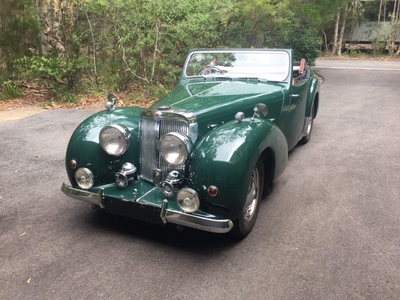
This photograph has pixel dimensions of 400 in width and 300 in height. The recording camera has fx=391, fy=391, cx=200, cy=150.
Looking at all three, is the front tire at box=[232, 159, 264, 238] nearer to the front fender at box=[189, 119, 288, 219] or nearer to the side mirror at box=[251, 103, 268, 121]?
the front fender at box=[189, 119, 288, 219]

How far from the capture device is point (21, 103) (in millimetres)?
10336

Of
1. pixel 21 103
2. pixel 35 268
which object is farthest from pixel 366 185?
pixel 21 103

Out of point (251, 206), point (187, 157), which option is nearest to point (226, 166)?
point (187, 157)

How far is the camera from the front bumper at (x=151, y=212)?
10.2 feet

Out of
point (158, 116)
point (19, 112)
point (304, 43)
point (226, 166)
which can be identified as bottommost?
point (19, 112)

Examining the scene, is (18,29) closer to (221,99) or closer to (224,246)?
(221,99)

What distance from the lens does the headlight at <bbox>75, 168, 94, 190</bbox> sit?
3.60 metres

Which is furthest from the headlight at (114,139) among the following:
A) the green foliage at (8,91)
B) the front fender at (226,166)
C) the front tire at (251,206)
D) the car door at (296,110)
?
the green foliage at (8,91)

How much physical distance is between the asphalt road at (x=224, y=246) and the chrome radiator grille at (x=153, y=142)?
61cm

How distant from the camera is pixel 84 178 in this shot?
3.62 m

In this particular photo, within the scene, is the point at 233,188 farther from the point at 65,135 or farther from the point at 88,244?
the point at 65,135

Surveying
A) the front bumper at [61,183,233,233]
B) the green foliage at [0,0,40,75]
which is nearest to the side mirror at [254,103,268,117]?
the front bumper at [61,183,233,233]

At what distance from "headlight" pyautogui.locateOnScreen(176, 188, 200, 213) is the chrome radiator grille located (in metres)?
0.40

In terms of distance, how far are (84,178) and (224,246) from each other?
1.43m
